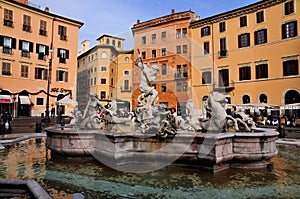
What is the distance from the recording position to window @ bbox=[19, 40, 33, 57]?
28.9 meters

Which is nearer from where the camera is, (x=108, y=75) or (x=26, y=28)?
(x=26, y=28)

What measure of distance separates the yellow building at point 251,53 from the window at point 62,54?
18526mm

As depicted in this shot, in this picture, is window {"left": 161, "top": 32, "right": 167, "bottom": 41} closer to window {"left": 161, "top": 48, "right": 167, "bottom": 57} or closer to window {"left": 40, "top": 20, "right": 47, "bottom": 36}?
window {"left": 161, "top": 48, "right": 167, "bottom": 57}

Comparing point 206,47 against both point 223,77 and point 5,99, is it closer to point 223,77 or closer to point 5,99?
point 223,77

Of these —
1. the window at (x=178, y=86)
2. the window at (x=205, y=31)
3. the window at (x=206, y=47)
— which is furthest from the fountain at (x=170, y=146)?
the window at (x=178, y=86)

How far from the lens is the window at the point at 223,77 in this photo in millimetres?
31044

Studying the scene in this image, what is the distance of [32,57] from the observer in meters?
29.9

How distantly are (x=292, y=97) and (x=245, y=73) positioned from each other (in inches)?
244

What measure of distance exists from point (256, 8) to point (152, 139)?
94.0 ft

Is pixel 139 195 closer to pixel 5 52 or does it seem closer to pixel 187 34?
pixel 5 52

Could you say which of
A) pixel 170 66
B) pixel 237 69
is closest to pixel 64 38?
pixel 170 66

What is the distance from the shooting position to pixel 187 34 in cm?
3594

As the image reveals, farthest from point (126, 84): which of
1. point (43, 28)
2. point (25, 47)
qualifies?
point (25, 47)

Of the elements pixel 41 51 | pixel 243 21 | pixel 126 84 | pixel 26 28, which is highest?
pixel 243 21
